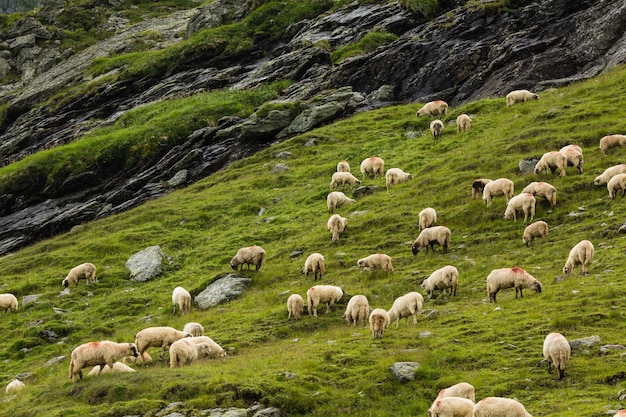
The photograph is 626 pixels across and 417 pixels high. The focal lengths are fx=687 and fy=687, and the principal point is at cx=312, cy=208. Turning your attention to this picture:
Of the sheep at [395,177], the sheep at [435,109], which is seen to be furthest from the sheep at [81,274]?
the sheep at [435,109]

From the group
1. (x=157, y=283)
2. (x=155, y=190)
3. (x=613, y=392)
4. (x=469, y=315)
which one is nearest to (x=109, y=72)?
(x=155, y=190)

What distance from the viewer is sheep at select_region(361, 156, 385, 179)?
1815 inches

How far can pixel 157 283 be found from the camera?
38.5m

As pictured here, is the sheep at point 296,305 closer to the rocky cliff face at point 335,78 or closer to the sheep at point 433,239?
the sheep at point 433,239

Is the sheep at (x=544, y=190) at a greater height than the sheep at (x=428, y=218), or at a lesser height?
greater

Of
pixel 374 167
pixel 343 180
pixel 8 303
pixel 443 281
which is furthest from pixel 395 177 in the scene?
pixel 8 303

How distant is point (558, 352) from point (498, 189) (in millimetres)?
17795

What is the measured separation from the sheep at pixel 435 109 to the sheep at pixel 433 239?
88.4 ft

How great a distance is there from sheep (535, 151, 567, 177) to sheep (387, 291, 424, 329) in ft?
47.2

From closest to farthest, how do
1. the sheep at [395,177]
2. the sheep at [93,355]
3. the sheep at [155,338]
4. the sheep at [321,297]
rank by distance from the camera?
1. the sheep at [93,355]
2. the sheep at [155,338]
3. the sheep at [321,297]
4. the sheep at [395,177]

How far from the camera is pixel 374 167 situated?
151 ft

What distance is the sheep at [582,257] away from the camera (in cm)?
2481

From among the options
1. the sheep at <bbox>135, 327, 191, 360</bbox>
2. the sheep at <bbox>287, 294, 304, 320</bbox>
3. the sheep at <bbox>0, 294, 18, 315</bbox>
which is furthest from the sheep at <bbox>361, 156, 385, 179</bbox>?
the sheep at <bbox>135, 327, 191, 360</bbox>

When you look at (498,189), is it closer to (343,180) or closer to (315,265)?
(315,265)
